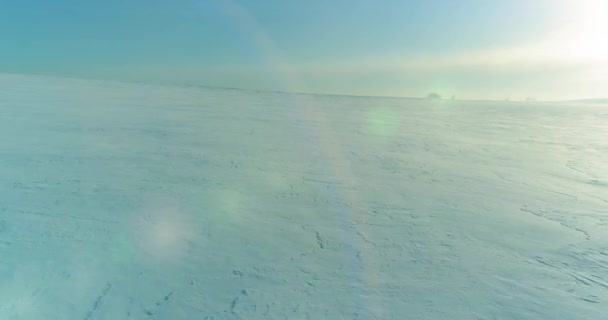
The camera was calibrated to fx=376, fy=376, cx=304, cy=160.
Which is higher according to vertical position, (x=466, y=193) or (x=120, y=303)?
(x=466, y=193)

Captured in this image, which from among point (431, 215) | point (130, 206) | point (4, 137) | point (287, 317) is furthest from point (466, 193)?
point (4, 137)

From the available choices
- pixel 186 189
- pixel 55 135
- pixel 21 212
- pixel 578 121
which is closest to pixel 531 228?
pixel 186 189

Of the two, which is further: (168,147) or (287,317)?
(168,147)

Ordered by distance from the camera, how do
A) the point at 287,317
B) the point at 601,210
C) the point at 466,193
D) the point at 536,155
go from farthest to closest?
1. the point at 536,155
2. the point at 466,193
3. the point at 601,210
4. the point at 287,317

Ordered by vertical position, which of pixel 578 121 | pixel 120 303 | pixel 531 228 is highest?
pixel 578 121

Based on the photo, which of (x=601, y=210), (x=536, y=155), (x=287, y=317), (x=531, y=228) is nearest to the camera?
(x=287, y=317)

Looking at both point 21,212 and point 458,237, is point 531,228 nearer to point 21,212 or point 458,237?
point 458,237
